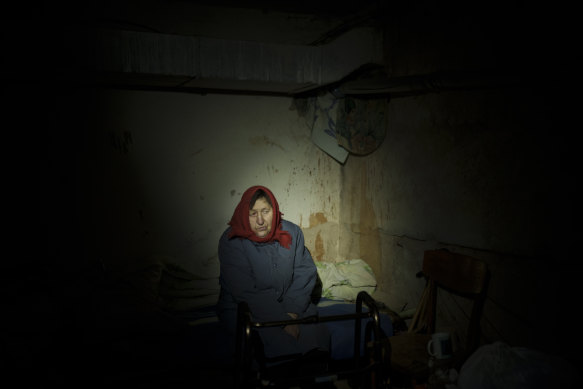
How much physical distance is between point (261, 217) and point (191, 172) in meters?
1.92

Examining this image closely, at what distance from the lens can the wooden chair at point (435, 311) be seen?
2.70 m

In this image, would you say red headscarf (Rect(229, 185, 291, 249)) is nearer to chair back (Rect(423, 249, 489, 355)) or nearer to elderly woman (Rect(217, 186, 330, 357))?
elderly woman (Rect(217, 186, 330, 357))

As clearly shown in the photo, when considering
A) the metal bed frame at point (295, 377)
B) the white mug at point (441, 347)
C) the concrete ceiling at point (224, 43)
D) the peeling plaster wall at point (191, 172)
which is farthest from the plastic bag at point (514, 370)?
the concrete ceiling at point (224, 43)

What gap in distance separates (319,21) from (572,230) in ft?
11.4

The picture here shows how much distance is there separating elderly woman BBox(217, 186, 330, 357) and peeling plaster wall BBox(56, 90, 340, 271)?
1.70 meters

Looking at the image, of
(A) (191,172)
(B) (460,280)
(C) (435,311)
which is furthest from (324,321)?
(A) (191,172)

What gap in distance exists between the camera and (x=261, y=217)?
321 cm

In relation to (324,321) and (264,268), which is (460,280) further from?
(264,268)

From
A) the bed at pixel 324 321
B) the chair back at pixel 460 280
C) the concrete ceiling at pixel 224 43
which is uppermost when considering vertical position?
the concrete ceiling at pixel 224 43

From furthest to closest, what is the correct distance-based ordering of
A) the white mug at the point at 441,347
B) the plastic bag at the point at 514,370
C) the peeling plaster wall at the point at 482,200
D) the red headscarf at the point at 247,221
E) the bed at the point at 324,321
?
the red headscarf at the point at 247,221 < the white mug at the point at 441,347 < the peeling plaster wall at the point at 482,200 < the bed at the point at 324,321 < the plastic bag at the point at 514,370

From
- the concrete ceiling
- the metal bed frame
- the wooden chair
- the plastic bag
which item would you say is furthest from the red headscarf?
the plastic bag

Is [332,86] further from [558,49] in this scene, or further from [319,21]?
[558,49]

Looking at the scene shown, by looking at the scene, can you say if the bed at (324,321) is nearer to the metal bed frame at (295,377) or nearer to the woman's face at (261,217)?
the metal bed frame at (295,377)

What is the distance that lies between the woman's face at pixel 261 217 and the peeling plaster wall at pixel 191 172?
1.76 metres
